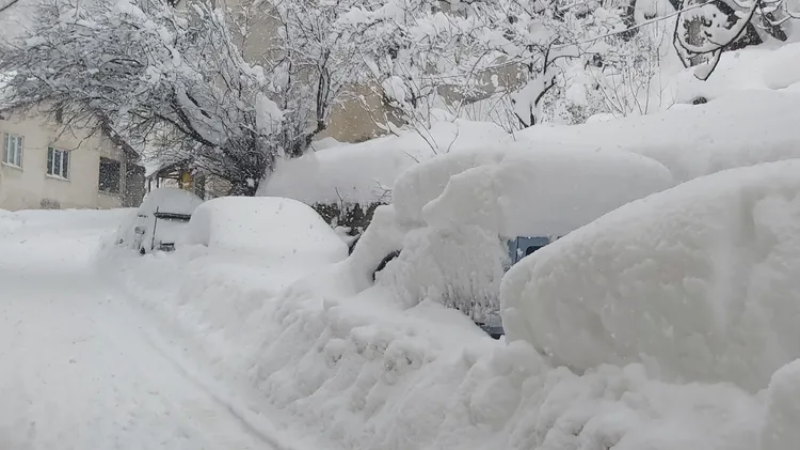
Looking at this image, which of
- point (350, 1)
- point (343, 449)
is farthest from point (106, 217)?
point (343, 449)

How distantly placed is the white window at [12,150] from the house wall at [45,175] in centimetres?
15

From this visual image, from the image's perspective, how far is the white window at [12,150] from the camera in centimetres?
3088

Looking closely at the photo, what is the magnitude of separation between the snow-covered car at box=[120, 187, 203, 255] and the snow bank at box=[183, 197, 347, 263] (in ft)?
5.27

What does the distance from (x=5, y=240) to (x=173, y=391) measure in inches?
700

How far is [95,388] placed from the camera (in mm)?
5992

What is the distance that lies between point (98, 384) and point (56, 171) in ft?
102

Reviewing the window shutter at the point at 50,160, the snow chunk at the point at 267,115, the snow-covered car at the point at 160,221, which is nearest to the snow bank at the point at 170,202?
the snow-covered car at the point at 160,221

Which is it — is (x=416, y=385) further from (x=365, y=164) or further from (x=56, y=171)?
(x=56, y=171)

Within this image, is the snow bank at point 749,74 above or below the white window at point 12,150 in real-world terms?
above

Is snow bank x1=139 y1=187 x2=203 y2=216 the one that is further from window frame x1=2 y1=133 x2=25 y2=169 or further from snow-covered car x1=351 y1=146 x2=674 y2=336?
window frame x1=2 y1=133 x2=25 y2=169

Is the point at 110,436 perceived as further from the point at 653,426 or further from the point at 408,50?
the point at 408,50

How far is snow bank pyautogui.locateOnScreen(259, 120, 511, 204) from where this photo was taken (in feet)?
39.9

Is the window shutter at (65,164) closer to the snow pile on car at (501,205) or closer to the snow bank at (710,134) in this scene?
the snow bank at (710,134)

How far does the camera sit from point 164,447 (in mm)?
4762
